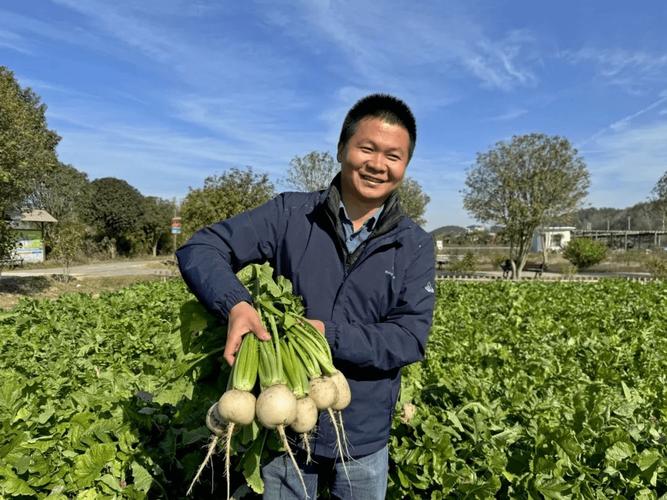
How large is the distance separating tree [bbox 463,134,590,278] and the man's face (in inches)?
994

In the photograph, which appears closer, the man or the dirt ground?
the man

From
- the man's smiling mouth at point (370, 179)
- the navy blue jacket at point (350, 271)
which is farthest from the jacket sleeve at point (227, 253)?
the man's smiling mouth at point (370, 179)

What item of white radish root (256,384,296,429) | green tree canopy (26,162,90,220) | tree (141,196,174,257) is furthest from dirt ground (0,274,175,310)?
tree (141,196,174,257)

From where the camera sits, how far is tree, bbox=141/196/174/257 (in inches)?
1898

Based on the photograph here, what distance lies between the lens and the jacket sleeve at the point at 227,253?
1.78 meters

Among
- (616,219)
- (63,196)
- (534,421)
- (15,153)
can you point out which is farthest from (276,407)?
(616,219)

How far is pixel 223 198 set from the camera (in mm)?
23062

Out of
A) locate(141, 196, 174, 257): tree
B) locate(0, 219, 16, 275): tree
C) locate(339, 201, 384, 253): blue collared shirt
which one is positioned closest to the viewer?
locate(339, 201, 384, 253): blue collared shirt

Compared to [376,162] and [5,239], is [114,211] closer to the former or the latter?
[5,239]


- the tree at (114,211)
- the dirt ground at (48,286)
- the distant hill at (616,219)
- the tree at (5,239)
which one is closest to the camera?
the tree at (5,239)

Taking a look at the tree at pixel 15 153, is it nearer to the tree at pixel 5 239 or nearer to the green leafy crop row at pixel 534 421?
the tree at pixel 5 239

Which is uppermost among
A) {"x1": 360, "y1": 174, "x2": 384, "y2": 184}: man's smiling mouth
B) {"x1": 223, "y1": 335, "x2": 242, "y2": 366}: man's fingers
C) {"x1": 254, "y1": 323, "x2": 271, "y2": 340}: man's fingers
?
{"x1": 360, "y1": 174, "x2": 384, "y2": 184}: man's smiling mouth

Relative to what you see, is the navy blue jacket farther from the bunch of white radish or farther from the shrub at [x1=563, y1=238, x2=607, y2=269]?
the shrub at [x1=563, y1=238, x2=607, y2=269]

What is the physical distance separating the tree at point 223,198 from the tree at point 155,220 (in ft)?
80.6
